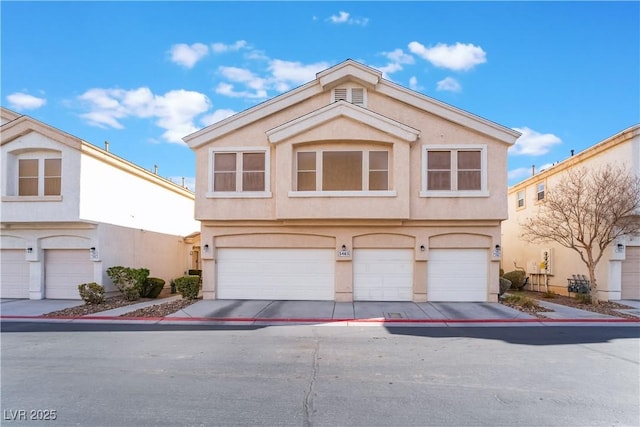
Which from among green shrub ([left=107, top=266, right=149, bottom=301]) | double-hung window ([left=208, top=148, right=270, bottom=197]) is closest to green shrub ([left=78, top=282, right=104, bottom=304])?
green shrub ([left=107, top=266, right=149, bottom=301])

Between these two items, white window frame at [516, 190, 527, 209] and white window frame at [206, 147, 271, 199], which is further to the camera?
white window frame at [516, 190, 527, 209]

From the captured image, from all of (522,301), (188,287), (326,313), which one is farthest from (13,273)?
(522,301)

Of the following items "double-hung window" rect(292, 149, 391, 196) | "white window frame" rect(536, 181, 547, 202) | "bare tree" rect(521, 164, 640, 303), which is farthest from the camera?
"white window frame" rect(536, 181, 547, 202)

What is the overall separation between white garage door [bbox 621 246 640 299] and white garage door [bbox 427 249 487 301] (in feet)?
20.3

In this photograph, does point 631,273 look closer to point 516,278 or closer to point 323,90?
point 516,278

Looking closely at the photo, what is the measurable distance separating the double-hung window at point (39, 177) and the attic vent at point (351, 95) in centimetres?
1115

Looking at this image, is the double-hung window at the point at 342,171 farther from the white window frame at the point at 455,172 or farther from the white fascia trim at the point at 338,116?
the white window frame at the point at 455,172

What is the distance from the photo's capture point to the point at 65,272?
16.4 m

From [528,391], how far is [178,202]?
814 inches

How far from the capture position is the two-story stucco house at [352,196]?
48.5 ft

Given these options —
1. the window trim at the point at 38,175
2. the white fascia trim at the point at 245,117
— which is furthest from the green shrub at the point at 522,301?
the window trim at the point at 38,175

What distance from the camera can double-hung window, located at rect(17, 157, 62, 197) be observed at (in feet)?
51.7

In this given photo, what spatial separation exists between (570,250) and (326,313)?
12.4m

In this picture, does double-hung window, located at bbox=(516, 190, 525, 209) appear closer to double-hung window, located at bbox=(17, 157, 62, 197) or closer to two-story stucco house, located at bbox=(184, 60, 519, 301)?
two-story stucco house, located at bbox=(184, 60, 519, 301)
